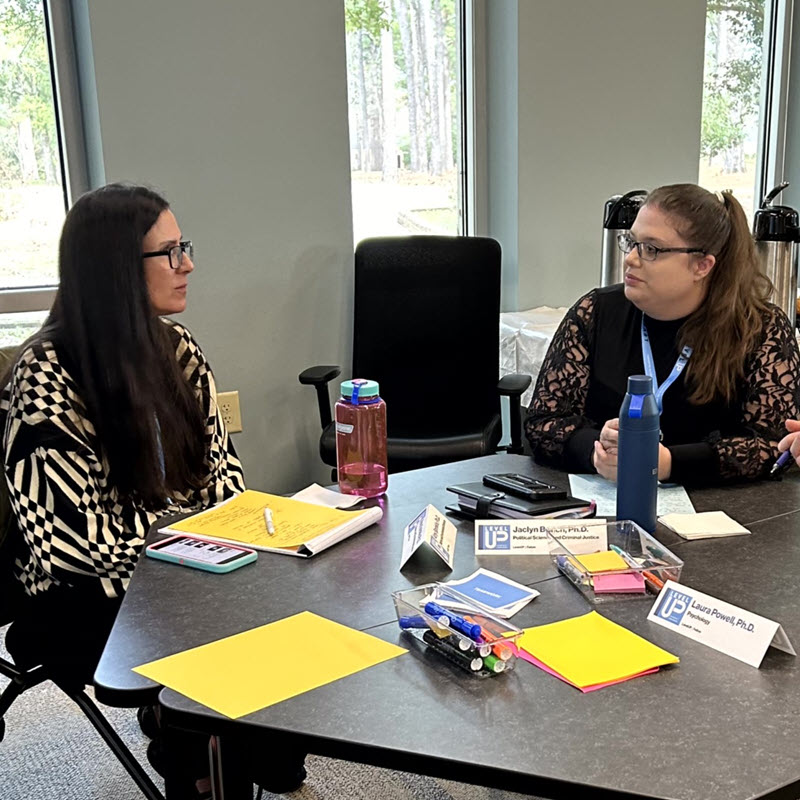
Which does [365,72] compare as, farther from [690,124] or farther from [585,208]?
[690,124]

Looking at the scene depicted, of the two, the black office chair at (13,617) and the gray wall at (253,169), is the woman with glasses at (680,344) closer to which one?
the black office chair at (13,617)

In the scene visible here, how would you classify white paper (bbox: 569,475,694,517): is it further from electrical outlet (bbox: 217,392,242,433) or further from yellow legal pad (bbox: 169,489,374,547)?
electrical outlet (bbox: 217,392,242,433)

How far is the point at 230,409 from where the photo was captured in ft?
9.52

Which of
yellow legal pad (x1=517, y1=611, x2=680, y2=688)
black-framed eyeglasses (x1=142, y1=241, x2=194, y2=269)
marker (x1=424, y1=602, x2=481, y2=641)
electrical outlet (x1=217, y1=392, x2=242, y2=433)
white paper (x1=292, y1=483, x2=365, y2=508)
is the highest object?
black-framed eyeglasses (x1=142, y1=241, x2=194, y2=269)

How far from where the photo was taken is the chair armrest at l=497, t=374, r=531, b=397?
8.61 ft

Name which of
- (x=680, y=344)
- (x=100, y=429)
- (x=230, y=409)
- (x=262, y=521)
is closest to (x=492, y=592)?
(x=262, y=521)

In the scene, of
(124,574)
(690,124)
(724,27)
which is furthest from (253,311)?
(724,27)

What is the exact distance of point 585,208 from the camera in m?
3.37

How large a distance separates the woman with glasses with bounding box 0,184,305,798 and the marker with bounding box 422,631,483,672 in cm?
50

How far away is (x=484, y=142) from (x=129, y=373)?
86.2 inches

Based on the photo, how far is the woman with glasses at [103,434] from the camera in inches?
56.5

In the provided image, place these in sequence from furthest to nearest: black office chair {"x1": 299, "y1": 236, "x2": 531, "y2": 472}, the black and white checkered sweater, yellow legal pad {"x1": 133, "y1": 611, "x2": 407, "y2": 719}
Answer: black office chair {"x1": 299, "y1": 236, "x2": 531, "y2": 472} → the black and white checkered sweater → yellow legal pad {"x1": 133, "y1": 611, "x2": 407, "y2": 719}

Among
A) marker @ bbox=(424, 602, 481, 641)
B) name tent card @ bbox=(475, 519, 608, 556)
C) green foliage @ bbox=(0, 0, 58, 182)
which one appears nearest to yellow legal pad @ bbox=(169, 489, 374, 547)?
name tent card @ bbox=(475, 519, 608, 556)

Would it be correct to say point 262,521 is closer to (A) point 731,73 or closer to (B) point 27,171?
(B) point 27,171
